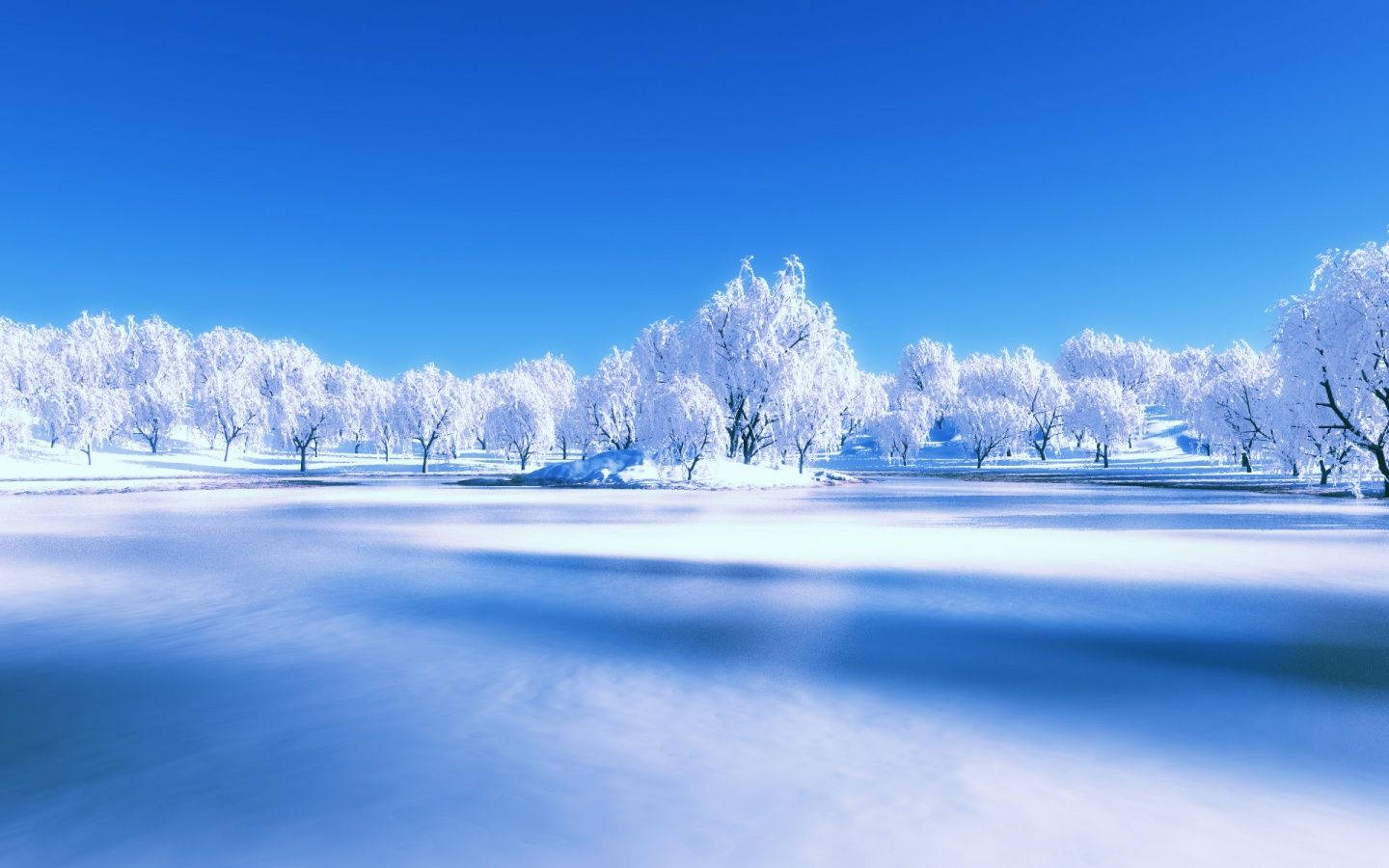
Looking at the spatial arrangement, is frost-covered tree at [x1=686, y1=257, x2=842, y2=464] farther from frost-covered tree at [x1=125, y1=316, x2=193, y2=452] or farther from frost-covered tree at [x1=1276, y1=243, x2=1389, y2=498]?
frost-covered tree at [x1=125, y1=316, x2=193, y2=452]

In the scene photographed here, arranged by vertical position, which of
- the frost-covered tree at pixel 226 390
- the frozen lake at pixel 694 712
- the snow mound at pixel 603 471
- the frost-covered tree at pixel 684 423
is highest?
the frost-covered tree at pixel 226 390

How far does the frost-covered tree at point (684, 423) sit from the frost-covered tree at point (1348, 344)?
2626cm

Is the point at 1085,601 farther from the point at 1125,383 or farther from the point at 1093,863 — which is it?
the point at 1125,383

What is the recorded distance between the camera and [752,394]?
49.2 meters

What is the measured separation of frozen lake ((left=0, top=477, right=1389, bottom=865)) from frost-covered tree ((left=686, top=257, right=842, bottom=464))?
114 ft

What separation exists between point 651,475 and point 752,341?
10.6 m

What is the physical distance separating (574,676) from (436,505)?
2454 cm

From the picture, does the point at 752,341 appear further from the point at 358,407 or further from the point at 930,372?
the point at 930,372

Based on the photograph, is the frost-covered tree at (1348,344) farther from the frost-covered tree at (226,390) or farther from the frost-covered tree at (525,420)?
the frost-covered tree at (226,390)

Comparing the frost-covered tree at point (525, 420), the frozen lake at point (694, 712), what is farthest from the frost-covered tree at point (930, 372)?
the frozen lake at point (694, 712)

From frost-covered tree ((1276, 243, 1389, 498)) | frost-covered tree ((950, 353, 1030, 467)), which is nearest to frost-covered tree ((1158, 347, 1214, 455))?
frost-covered tree ((950, 353, 1030, 467))

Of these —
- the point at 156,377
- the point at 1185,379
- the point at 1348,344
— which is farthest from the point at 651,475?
the point at 1185,379

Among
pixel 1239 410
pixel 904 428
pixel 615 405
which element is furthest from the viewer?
pixel 904 428

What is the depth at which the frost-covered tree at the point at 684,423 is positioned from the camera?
45750mm
